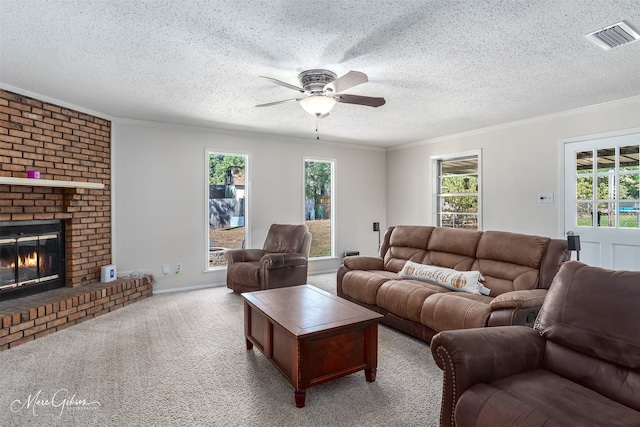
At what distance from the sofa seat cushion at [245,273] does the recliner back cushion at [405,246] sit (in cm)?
168

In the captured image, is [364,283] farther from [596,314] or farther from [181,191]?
[181,191]

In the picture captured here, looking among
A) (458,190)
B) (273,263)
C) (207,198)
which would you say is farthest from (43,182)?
(458,190)

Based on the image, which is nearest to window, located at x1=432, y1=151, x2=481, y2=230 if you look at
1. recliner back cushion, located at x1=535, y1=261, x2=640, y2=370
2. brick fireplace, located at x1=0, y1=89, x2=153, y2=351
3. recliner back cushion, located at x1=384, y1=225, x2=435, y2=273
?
recliner back cushion, located at x1=384, y1=225, x2=435, y2=273

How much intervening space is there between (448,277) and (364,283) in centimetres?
86

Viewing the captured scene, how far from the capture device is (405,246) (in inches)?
162

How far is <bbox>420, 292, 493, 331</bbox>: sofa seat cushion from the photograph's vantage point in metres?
2.44

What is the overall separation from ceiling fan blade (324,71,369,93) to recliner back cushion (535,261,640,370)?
1.78 m

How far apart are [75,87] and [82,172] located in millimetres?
1155

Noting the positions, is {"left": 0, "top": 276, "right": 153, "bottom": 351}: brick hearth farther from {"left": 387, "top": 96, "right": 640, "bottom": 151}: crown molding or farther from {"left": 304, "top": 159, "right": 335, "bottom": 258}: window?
{"left": 387, "top": 96, "right": 640, "bottom": 151}: crown molding

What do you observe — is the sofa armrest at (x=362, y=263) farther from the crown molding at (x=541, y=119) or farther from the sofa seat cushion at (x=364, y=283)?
the crown molding at (x=541, y=119)

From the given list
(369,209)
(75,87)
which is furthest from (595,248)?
(75,87)

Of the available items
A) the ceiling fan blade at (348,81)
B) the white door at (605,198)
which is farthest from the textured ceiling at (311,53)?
the white door at (605,198)

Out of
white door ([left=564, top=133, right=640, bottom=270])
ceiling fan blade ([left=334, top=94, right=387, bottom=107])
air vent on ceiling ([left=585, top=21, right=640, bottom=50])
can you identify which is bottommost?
white door ([left=564, top=133, right=640, bottom=270])

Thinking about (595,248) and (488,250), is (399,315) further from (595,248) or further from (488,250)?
(595,248)
